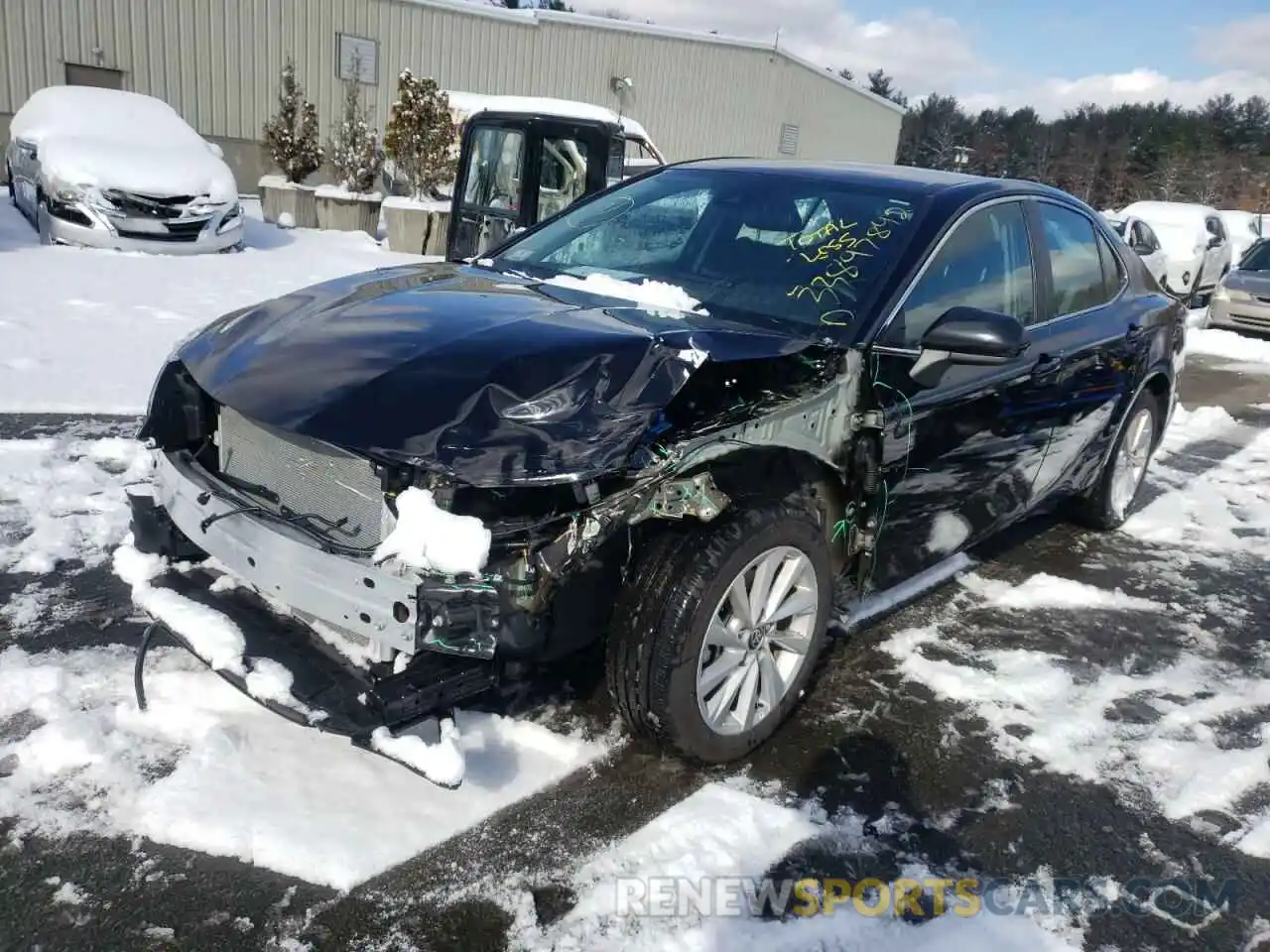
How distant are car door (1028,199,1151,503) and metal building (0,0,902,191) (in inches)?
745

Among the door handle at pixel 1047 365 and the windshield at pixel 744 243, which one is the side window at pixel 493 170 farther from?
the door handle at pixel 1047 365

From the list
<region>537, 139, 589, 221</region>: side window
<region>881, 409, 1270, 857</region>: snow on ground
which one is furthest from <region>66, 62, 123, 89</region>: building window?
<region>881, 409, 1270, 857</region>: snow on ground

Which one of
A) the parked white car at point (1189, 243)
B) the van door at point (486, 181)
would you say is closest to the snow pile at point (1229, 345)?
the parked white car at point (1189, 243)

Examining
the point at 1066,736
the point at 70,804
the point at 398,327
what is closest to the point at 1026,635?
the point at 1066,736

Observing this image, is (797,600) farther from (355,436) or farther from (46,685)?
(46,685)

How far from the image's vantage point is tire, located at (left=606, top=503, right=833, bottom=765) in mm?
2557

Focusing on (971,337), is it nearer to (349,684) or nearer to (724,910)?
(724,910)

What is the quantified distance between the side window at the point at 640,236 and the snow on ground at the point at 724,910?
1.99 metres

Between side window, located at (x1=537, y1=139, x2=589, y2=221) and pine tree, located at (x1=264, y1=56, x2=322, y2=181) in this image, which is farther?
pine tree, located at (x1=264, y1=56, x2=322, y2=181)

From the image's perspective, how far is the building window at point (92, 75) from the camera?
1809 centimetres

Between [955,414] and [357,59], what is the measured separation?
20765 millimetres

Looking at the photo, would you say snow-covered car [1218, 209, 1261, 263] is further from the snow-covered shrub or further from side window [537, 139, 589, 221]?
A: side window [537, 139, 589, 221]

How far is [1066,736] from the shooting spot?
10.6ft

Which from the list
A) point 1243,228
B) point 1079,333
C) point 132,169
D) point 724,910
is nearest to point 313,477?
point 724,910
